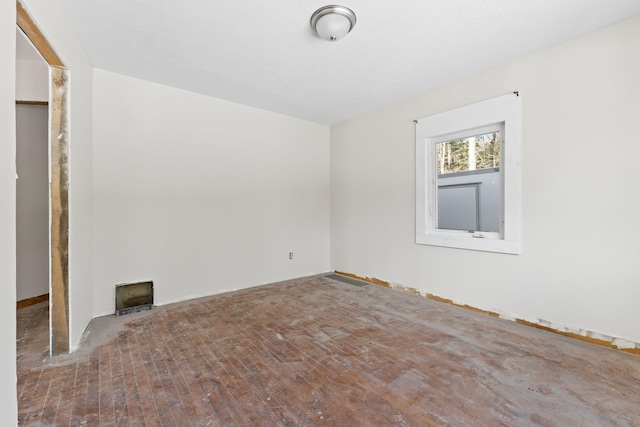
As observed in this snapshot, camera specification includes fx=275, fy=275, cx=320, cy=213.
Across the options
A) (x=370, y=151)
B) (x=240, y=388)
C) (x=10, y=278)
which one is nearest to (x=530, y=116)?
(x=370, y=151)

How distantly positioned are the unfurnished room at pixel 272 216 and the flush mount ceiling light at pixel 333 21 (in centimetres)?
1

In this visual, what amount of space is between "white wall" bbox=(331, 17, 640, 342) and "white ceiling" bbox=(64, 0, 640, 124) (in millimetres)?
219

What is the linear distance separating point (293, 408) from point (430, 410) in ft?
2.48

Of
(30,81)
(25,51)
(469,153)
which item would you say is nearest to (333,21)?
(469,153)

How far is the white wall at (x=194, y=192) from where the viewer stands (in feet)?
9.45

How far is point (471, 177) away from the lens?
3.16 metres

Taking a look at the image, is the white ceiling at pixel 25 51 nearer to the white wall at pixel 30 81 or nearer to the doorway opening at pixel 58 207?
the white wall at pixel 30 81

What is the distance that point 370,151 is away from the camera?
13.5ft

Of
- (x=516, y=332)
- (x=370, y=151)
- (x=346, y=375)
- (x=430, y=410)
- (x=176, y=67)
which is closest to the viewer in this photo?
(x=430, y=410)

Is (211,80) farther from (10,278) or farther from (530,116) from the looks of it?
(530,116)

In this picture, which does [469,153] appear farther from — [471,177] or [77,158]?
[77,158]

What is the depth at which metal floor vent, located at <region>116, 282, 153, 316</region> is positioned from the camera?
2865 millimetres

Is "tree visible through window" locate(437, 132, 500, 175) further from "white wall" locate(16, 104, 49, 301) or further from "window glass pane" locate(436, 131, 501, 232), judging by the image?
"white wall" locate(16, 104, 49, 301)

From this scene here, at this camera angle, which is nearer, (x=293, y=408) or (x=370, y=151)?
(x=293, y=408)
